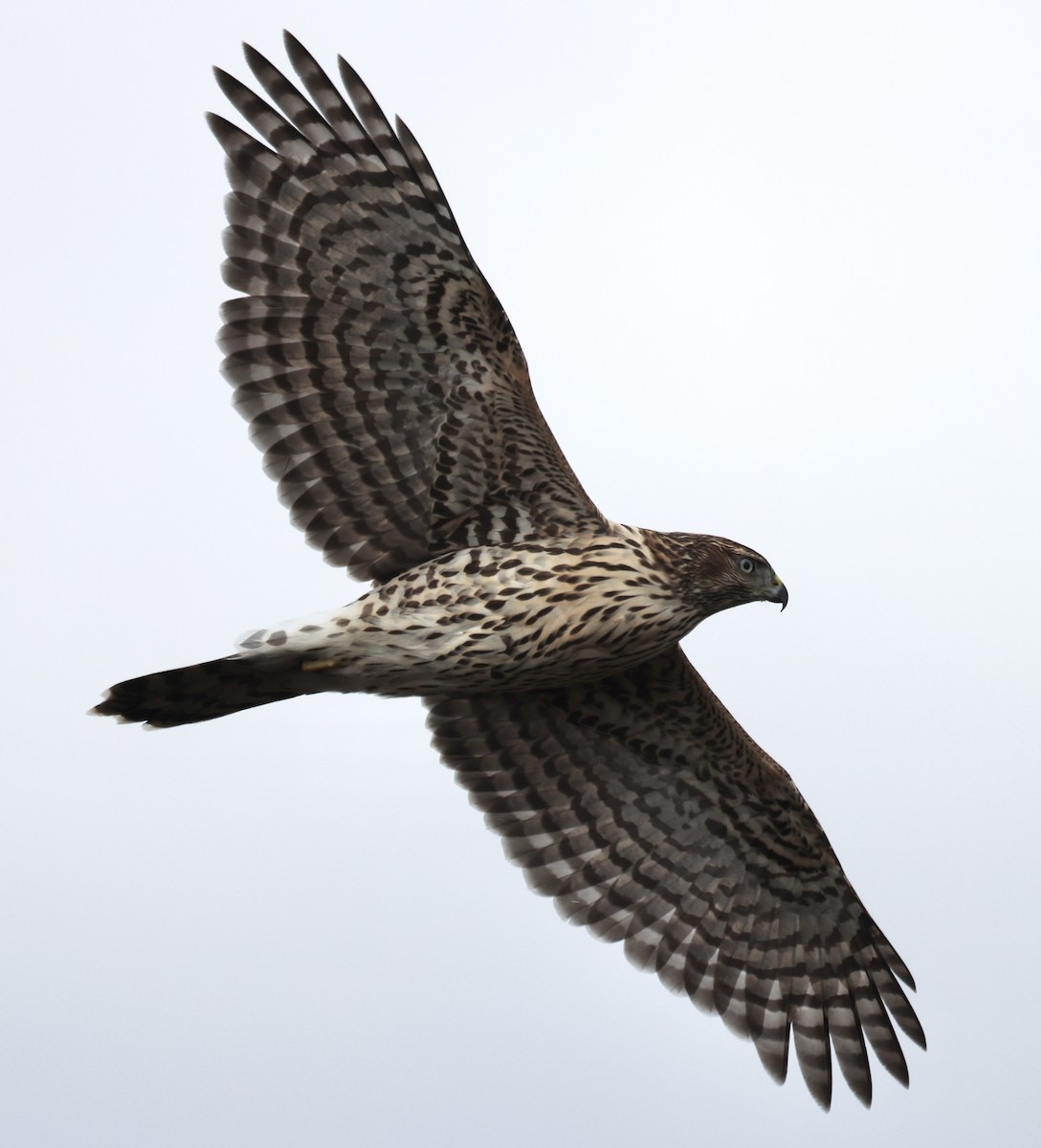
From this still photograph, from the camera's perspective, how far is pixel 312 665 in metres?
9.92

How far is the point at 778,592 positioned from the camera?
34.0 feet

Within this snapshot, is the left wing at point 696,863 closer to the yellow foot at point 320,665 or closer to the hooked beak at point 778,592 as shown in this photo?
the hooked beak at point 778,592

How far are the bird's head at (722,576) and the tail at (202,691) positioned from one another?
6.46 ft

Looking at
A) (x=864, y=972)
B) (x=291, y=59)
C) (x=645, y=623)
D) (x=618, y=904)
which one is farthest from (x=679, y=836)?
(x=291, y=59)

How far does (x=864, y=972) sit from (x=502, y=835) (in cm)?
225

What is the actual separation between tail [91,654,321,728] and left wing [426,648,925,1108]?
4.54 ft

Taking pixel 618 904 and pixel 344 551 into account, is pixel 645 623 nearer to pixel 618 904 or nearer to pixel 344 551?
pixel 344 551

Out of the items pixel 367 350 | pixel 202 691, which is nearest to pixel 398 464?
pixel 367 350

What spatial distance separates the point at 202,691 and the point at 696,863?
3.33 metres

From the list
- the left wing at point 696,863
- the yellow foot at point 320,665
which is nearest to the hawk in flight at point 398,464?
the yellow foot at point 320,665

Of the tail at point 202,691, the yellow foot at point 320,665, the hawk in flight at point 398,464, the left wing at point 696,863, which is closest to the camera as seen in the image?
the tail at point 202,691

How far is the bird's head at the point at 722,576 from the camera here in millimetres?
10016

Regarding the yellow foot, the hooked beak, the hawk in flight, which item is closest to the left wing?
the hawk in flight

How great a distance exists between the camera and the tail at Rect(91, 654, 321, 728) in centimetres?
970
